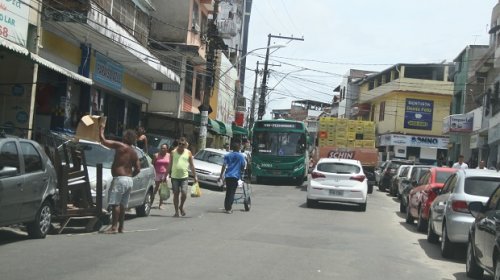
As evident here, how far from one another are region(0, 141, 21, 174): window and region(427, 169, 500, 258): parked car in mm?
6858

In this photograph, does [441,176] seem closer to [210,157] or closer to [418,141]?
[210,157]

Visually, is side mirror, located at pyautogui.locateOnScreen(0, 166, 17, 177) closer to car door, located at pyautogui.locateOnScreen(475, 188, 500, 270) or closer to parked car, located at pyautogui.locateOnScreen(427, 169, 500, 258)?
car door, located at pyautogui.locateOnScreen(475, 188, 500, 270)

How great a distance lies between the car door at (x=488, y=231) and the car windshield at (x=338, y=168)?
408 inches

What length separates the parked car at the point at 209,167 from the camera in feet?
82.2

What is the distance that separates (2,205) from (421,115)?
5455 cm

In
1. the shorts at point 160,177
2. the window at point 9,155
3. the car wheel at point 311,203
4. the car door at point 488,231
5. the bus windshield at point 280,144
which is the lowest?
the car wheel at point 311,203

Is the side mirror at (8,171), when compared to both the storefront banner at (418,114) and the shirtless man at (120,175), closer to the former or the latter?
the shirtless man at (120,175)

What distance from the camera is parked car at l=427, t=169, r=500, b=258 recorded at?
10.3 m

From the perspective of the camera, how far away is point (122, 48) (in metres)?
22.4

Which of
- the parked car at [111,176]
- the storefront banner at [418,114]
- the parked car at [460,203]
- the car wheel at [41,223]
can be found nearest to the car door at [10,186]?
the car wheel at [41,223]

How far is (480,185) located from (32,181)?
24.0 ft

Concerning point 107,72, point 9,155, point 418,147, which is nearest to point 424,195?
point 9,155

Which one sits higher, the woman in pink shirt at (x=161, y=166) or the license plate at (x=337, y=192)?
the woman in pink shirt at (x=161, y=166)

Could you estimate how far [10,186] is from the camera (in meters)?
9.23
